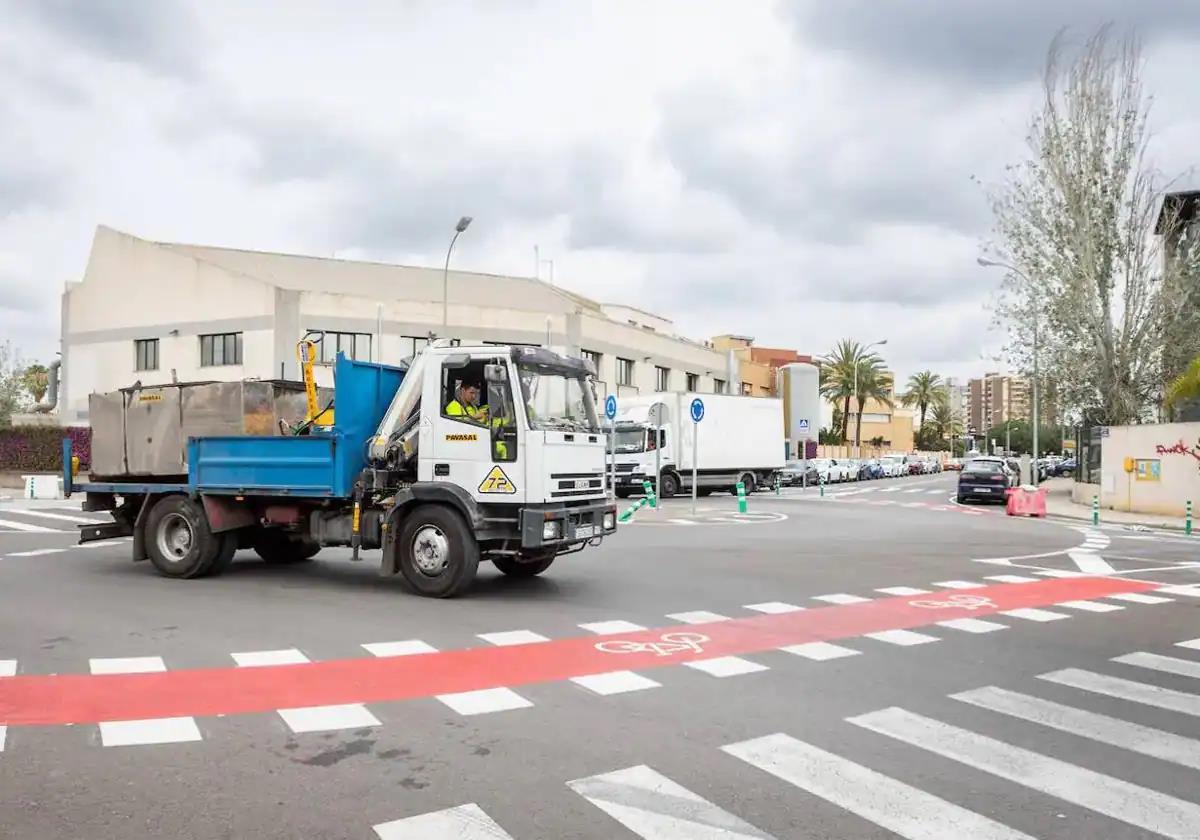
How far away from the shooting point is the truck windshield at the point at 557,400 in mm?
10375

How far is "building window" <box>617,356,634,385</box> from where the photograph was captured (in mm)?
53031

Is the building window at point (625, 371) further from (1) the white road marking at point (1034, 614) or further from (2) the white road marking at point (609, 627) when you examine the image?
(2) the white road marking at point (609, 627)

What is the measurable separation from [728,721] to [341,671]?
296 centimetres

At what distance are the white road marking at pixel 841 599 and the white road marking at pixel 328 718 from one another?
613 cm

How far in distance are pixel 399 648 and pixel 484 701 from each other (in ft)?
5.97

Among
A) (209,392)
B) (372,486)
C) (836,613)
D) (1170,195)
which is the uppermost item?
(1170,195)

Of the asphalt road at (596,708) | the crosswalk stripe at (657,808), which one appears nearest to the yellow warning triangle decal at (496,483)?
the asphalt road at (596,708)

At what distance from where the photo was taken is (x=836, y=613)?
977cm

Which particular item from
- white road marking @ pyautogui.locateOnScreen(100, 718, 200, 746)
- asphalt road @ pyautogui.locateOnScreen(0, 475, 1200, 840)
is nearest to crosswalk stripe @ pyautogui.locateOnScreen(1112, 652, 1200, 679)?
asphalt road @ pyautogui.locateOnScreen(0, 475, 1200, 840)

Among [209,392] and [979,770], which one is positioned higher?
[209,392]

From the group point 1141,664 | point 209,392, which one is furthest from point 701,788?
point 209,392

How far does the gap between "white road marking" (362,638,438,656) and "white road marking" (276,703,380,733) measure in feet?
4.99

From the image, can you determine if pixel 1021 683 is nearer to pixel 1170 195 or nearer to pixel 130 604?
pixel 130 604

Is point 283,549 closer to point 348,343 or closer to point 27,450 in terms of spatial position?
point 348,343
